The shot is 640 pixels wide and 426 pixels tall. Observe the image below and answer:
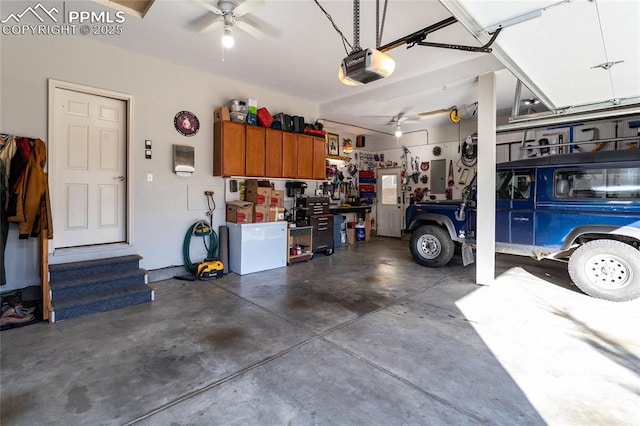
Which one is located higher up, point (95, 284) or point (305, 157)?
point (305, 157)

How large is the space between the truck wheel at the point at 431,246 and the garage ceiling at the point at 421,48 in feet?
7.86

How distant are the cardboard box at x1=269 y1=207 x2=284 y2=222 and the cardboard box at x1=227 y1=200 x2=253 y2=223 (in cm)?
36

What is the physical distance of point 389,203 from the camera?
907 cm

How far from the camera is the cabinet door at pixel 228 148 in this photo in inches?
195

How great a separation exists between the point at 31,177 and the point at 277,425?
11.9 ft

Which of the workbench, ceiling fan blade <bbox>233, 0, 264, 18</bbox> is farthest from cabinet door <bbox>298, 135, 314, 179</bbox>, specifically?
ceiling fan blade <bbox>233, 0, 264, 18</bbox>

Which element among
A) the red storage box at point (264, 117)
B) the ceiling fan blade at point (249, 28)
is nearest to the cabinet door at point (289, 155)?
the red storage box at point (264, 117)

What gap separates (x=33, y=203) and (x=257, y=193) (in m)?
2.82

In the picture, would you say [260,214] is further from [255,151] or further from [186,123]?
[186,123]

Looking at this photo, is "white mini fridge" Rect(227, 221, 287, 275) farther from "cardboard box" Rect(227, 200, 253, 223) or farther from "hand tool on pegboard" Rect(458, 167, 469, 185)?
"hand tool on pegboard" Rect(458, 167, 469, 185)

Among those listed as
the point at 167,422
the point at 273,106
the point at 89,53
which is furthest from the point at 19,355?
the point at 273,106

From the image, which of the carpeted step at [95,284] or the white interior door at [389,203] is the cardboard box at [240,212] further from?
the white interior door at [389,203]

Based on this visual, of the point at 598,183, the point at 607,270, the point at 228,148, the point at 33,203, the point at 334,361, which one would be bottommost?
the point at 334,361

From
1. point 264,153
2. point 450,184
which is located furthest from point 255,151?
point 450,184
